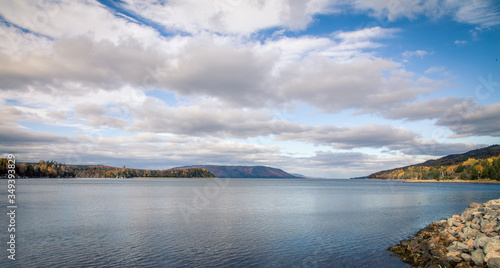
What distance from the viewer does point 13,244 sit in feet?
80.2

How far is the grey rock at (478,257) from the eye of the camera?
1812 centimetres

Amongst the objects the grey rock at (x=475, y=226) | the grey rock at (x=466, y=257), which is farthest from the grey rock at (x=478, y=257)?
the grey rock at (x=475, y=226)

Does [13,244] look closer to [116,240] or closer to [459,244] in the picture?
[116,240]

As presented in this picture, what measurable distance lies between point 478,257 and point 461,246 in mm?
2550

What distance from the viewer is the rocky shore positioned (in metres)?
18.3

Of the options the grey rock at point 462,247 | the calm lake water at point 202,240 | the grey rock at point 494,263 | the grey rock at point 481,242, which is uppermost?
the grey rock at point 481,242

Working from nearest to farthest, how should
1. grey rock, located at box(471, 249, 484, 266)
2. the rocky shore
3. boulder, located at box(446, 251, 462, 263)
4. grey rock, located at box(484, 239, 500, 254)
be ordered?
grey rock, located at box(484, 239, 500, 254), grey rock, located at box(471, 249, 484, 266), the rocky shore, boulder, located at box(446, 251, 462, 263)

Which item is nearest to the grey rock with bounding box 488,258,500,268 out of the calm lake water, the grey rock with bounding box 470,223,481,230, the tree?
the calm lake water

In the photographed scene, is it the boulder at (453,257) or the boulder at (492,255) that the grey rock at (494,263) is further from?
the boulder at (453,257)

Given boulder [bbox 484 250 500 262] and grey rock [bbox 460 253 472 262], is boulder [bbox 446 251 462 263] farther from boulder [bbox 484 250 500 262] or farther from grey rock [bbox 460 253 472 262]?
boulder [bbox 484 250 500 262]

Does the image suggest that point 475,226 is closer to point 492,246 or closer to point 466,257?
point 466,257

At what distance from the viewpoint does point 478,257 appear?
60.4 ft

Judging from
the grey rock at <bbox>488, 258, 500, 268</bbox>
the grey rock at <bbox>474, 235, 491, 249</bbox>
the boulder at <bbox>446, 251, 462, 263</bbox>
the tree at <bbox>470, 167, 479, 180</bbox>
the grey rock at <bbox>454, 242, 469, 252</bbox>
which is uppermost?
the grey rock at <bbox>474, 235, 491, 249</bbox>

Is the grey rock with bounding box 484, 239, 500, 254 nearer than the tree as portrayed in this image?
Yes
